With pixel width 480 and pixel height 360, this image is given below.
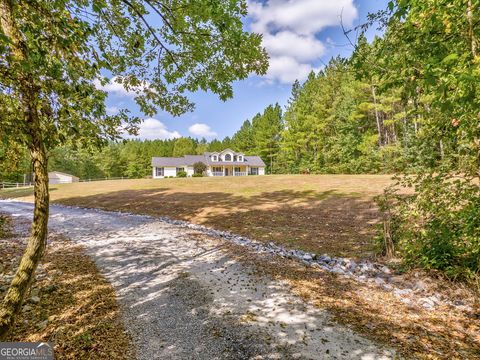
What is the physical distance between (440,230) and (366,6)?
4.81 m

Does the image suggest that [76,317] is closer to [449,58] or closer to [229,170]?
[449,58]

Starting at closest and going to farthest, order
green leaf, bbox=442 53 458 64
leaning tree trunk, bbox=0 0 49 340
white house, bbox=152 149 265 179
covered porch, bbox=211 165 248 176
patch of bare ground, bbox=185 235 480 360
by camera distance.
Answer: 1. green leaf, bbox=442 53 458 64
2. leaning tree trunk, bbox=0 0 49 340
3. patch of bare ground, bbox=185 235 480 360
4. white house, bbox=152 149 265 179
5. covered porch, bbox=211 165 248 176

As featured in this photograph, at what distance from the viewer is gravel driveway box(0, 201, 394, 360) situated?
3.75 meters

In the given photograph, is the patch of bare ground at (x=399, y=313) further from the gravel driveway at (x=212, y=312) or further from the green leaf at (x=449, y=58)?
the green leaf at (x=449, y=58)

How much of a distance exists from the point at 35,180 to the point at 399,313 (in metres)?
6.07

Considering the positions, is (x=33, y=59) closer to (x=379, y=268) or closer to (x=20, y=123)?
(x=20, y=123)

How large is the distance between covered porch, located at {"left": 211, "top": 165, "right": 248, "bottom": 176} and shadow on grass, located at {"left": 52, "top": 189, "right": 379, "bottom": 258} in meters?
35.8

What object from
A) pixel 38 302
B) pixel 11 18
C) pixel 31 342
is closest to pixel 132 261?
pixel 38 302

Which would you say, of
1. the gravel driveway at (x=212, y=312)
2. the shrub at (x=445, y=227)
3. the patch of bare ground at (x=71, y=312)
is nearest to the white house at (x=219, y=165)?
the gravel driveway at (x=212, y=312)

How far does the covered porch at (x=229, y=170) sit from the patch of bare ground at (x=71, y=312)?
165ft

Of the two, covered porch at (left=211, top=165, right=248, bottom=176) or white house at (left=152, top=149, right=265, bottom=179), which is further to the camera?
covered porch at (left=211, top=165, right=248, bottom=176)

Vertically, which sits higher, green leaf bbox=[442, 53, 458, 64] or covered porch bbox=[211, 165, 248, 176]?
green leaf bbox=[442, 53, 458, 64]

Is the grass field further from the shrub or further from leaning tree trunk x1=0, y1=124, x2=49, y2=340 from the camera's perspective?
leaning tree trunk x1=0, y1=124, x2=49, y2=340

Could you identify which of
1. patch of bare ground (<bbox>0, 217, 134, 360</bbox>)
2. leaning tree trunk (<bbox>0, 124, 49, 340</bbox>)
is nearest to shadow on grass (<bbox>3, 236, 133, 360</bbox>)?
patch of bare ground (<bbox>0, 217, 134, 360</bbox>)
